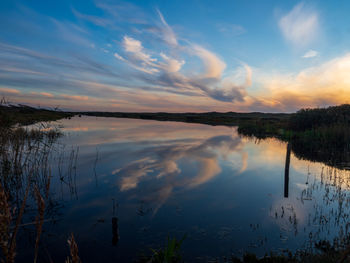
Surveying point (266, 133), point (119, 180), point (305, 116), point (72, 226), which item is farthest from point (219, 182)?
point (266, 133)

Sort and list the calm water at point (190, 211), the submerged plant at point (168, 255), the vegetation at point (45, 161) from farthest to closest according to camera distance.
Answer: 1. the calm water at point (190, 211)
2. the submerged plant at point (168, 255)
3. the vegetation at point (45, 161)

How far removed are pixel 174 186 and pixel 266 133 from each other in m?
39.2

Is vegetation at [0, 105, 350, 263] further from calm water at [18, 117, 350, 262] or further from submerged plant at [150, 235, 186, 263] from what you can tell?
calm water at [18, 117, 350, 262]

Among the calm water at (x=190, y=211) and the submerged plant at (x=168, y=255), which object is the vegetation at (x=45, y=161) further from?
the calm water at (x=190, y=211)

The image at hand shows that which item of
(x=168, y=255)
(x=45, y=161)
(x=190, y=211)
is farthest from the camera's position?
(x=45, y=161)

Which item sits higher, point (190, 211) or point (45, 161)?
point (45, 161)

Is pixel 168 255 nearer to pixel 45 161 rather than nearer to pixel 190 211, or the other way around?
pixel 190 211

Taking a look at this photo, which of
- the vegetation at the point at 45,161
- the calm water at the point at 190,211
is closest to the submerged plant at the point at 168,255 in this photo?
the vegetation at the point at 45,161

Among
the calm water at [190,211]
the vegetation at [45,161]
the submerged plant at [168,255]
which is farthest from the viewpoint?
the calm water at [190,211]

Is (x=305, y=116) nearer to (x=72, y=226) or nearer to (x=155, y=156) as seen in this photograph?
(x=155, y=156)

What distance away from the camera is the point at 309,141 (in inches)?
1257

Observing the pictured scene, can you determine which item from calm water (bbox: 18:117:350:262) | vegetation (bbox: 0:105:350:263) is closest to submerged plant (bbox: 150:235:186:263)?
vegetation (bbox: 0:105:350:263)

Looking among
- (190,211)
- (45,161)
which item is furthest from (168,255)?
(45,161)

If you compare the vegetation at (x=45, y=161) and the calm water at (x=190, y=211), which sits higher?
the vegetation at (x=45, y=161)
